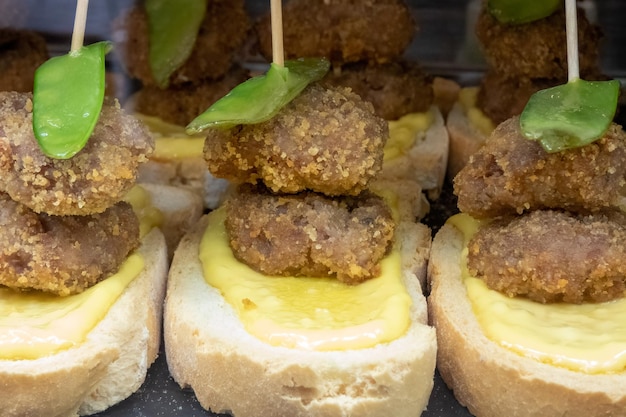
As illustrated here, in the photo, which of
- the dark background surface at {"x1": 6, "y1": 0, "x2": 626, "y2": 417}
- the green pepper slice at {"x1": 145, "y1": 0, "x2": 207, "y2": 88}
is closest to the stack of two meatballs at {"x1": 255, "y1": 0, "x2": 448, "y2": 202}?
the dark background surface at {"x1": 6, "y1": 0, "x2": 626, "y2": 417}

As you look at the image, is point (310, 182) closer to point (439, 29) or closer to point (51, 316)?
point (51, 316)

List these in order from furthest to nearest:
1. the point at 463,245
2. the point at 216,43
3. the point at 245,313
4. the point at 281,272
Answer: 1. the point at 216,43
2. the point at 463,245
3. the point at 281,272
4. the point at 245,313

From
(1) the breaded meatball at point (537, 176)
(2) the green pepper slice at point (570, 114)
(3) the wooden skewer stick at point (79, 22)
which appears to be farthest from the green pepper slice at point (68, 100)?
(2) the green pepper slice at point (570, 114)

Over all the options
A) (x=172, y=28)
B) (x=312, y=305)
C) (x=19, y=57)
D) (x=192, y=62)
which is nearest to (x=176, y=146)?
(x=192, y=62)

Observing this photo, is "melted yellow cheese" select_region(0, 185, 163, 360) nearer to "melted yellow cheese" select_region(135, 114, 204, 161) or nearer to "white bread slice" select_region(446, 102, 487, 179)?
"melted yellow cheese" select_region(135, 114, 204, 161)

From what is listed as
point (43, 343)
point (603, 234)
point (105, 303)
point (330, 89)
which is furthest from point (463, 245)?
point (43, 343)

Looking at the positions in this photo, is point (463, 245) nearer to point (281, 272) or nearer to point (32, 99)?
point (281, 272)

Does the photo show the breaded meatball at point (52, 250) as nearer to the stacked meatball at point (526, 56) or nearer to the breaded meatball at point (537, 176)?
the breaded meatball at point (537, 176)
